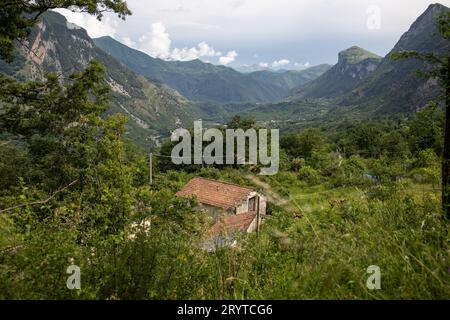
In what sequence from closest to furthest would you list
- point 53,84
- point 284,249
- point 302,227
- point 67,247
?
point 67,247 → point 284,249 → point 302,227 → point 53,84

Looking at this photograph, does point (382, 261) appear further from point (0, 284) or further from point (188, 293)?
point (0, 284)

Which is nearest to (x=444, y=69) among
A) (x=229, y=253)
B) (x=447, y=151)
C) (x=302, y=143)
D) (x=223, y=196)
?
(x=447, y=151)

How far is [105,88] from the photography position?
15.8 meters

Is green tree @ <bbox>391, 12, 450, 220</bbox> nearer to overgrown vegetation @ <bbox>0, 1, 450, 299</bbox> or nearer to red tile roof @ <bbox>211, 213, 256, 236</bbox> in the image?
overgrown vegetation @ <bbox>0, 1, 450, 299</bbox>

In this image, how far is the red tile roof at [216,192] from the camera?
28.5 meters

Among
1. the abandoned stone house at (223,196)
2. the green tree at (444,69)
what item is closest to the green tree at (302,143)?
the abandoned stone house at (223,196)

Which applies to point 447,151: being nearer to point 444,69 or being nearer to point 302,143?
point 444,69

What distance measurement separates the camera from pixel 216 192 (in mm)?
30047

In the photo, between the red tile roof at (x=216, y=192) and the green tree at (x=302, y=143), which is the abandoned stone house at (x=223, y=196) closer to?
the red tile roof at (x=216, y=192)

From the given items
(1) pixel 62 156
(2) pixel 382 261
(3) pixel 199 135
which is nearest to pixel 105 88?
(1) pixel 62 156

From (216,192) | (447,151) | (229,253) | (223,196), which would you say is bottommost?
(223,196)

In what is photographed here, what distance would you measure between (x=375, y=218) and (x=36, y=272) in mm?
3437

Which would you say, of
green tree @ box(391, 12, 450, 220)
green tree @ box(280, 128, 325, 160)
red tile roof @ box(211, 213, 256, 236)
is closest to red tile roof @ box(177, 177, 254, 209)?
red tile roof @ box(211, 213, 256, 236)

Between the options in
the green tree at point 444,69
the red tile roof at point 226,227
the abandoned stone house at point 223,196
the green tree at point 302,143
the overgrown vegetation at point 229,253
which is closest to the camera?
the overgrown vegetation at point 229,253
